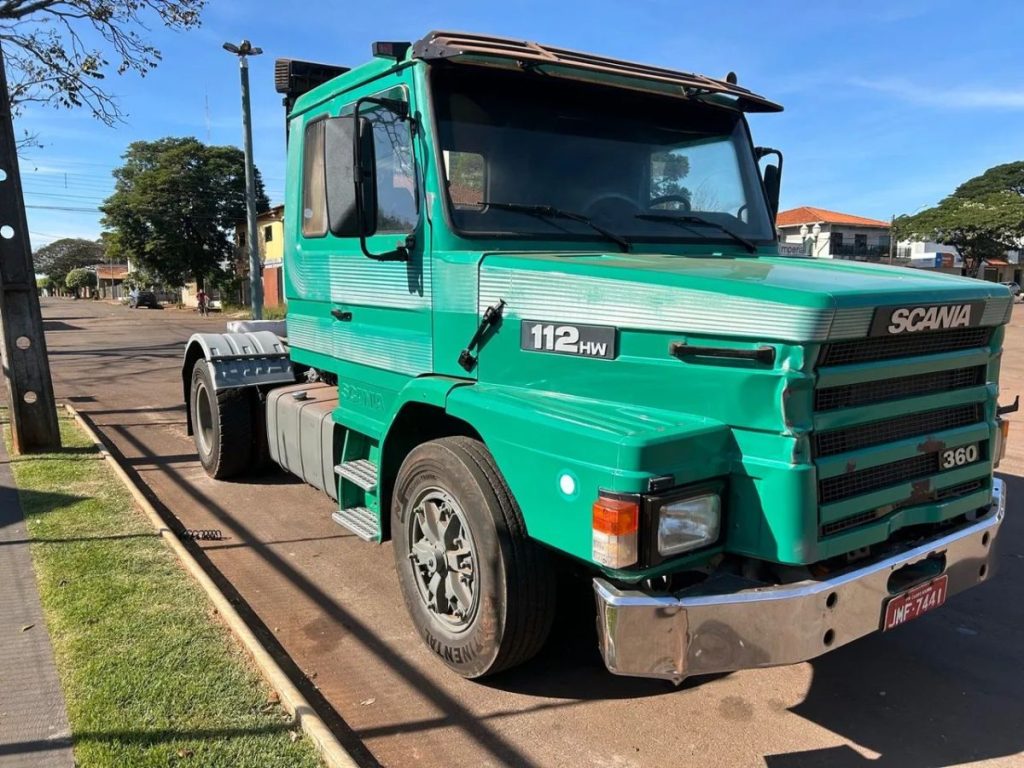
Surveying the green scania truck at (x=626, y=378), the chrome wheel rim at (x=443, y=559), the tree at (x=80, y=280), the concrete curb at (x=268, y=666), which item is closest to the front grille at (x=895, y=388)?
the green scania truck at (x=626, y=378)

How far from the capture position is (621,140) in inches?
154

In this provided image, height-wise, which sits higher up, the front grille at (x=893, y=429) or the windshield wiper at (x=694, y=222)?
the windshield wiper at (x=694, y=222)

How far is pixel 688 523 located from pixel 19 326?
717 cm

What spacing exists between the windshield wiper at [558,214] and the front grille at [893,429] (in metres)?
1.43

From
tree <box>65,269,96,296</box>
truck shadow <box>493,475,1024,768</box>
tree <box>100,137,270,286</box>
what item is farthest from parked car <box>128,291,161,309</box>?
truck shadow <box>493,475,1024,768</box>

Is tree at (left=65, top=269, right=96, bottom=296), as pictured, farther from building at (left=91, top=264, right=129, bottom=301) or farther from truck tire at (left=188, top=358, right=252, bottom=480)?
truck tire at (left=188, top=358, right=252, bottom=480)

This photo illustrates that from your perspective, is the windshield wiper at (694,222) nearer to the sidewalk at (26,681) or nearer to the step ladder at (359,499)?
the step ladder at (359,499)

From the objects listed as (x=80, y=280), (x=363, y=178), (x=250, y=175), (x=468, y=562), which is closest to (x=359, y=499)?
(x=468, y=562)

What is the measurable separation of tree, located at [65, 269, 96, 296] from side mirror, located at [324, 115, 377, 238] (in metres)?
118

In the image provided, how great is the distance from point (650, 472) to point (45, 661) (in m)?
3.02

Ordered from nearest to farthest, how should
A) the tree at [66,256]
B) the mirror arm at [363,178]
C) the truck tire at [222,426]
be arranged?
the mirror arm at [363,178], the truck tire at [222,426], the tree at [66,256]

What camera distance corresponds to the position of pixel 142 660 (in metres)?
3.50

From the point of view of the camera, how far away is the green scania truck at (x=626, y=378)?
2.56 metres

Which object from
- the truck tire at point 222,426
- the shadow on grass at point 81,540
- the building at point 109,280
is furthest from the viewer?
the building at point 109,280
